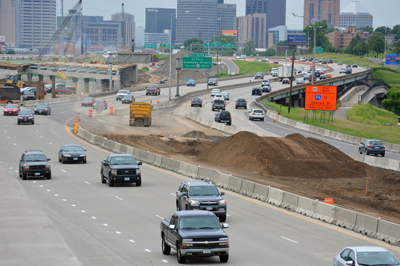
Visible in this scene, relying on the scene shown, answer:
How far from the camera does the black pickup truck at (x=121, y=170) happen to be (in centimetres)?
3072

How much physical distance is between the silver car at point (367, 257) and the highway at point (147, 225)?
2.90 meters

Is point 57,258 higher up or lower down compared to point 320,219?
higher up

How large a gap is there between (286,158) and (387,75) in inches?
5533

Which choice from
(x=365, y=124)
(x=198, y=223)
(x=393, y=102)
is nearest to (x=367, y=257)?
(x=198, y=223)

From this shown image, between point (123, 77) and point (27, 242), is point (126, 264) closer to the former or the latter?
point (27, 242)

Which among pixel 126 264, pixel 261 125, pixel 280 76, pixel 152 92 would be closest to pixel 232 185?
pixel 126 264

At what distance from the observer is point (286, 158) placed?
125ft

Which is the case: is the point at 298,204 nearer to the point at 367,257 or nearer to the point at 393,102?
the point at 367,257

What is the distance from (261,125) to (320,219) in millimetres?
46774

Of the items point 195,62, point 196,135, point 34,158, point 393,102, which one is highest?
point 195,62

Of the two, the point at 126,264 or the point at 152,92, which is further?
the point at 152,92

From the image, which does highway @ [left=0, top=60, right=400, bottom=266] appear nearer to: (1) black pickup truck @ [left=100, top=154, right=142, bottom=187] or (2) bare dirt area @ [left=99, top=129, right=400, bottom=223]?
(1) black pickup truck @ [left=100, top=154, right=142, bottom=187]

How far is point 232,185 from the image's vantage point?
31.2 meters

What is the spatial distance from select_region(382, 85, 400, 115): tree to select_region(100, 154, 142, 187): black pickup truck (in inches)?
4041
